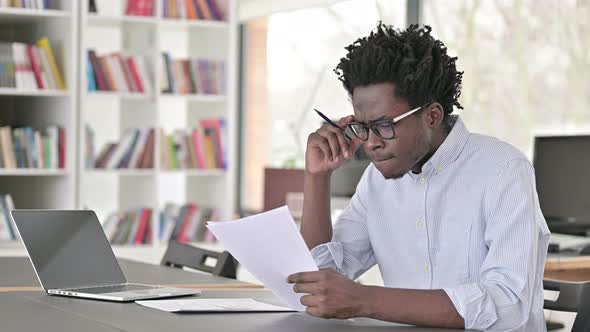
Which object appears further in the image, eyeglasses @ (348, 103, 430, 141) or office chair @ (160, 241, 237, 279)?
office chair @ (160, 241, 237, 279)

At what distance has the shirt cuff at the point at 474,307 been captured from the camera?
175 cm

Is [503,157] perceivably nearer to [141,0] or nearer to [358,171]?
[358,171]

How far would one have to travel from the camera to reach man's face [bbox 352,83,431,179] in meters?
1.99

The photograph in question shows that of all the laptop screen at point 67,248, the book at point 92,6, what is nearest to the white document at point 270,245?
the laptop screen at point 67,248

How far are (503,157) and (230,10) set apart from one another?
3624mm

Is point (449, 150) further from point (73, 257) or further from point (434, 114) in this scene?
point (73, 257)

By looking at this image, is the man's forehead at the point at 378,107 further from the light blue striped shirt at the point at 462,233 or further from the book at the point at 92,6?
the book at the point at 92,6

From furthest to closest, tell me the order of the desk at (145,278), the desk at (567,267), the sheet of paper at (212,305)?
the desk at (567,267) < the desk at (145,278) < the sheet of paper at (212,305)

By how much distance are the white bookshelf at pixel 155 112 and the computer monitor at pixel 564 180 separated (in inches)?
76.7

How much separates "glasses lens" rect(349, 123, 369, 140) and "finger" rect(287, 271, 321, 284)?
347mm

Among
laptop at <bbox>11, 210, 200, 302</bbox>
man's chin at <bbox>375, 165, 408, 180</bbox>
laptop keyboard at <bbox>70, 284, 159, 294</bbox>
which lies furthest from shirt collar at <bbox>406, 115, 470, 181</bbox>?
laptop keyboard at <bbox>70, 284, 159, 294</bbox>

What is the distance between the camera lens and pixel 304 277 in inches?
69.1

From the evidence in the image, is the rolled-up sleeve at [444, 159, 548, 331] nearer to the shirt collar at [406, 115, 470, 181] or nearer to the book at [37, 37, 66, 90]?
the shirt collar at [406, 115, 470, 181]

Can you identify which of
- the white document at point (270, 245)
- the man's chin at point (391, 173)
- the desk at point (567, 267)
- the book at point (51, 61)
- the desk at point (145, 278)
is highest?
the book at point (51, 61)
